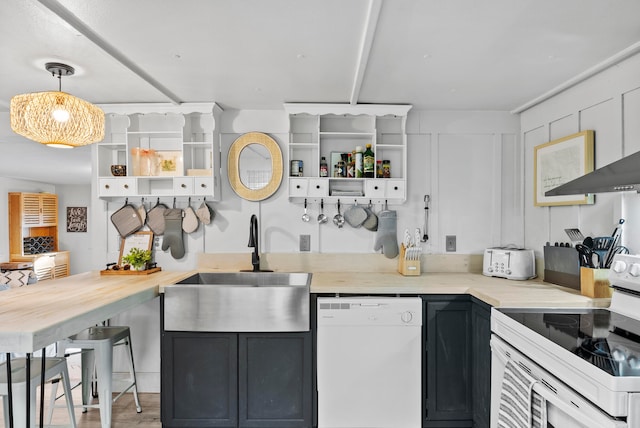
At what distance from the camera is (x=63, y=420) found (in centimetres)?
248

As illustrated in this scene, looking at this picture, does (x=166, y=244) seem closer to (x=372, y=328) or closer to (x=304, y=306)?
(x=304, y=306)

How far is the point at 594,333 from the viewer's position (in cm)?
154

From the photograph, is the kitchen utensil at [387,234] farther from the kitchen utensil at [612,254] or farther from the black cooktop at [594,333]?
the kitchen utensil at [612,254]

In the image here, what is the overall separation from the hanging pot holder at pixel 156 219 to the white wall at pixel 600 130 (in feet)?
9.53

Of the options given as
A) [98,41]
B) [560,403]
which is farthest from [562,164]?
[98,41]

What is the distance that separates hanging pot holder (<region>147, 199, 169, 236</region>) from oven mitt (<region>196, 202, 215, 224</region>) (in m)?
0.28

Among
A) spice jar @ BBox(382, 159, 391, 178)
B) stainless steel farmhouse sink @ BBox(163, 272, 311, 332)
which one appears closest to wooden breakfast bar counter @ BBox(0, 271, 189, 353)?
stainless steel farmhouse sink @ BBox(163, 272, 311, 332)

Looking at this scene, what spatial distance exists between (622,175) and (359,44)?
1.29 meters

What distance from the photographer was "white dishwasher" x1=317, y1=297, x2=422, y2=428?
2295 millimetres

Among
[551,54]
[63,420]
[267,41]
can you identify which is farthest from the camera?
[63,420]

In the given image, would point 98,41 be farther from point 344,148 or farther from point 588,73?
point 588,73

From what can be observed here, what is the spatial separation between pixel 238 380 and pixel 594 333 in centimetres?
188

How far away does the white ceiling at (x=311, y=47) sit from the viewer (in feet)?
5.16

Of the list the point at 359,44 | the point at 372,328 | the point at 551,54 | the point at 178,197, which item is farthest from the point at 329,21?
the point at 178,197
